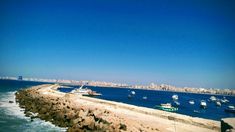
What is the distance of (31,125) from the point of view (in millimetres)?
26000

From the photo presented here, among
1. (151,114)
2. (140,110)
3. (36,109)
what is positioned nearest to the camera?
(151,114)

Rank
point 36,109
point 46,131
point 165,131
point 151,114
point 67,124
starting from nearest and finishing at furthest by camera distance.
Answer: point 165,131 → point 46,131 → point 67,124 → point 151,114 → point 36,109

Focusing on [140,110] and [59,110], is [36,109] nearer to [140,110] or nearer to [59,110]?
[59,110]

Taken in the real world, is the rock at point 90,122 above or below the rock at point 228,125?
below

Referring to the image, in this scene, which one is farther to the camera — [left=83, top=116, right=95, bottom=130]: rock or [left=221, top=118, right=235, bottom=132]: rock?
[left=83, top=116, right=95, bottom=130]: rock

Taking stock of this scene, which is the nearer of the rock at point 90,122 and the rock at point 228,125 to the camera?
the rock at point 228,125

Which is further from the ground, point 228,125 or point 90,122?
point 228,125

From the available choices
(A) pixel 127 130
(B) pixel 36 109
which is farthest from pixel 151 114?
(B) pixel 36 109

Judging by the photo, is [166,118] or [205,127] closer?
[205,127]

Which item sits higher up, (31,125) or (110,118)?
(110,118)

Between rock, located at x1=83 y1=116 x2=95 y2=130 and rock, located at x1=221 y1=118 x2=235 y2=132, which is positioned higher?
rock, located at x1=221 y1=118 x2=235 y2=132

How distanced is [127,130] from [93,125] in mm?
3389

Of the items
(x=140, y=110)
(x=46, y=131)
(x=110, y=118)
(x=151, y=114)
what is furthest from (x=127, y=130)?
(x=140, y=110)

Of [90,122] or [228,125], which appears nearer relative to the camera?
[228,125]
